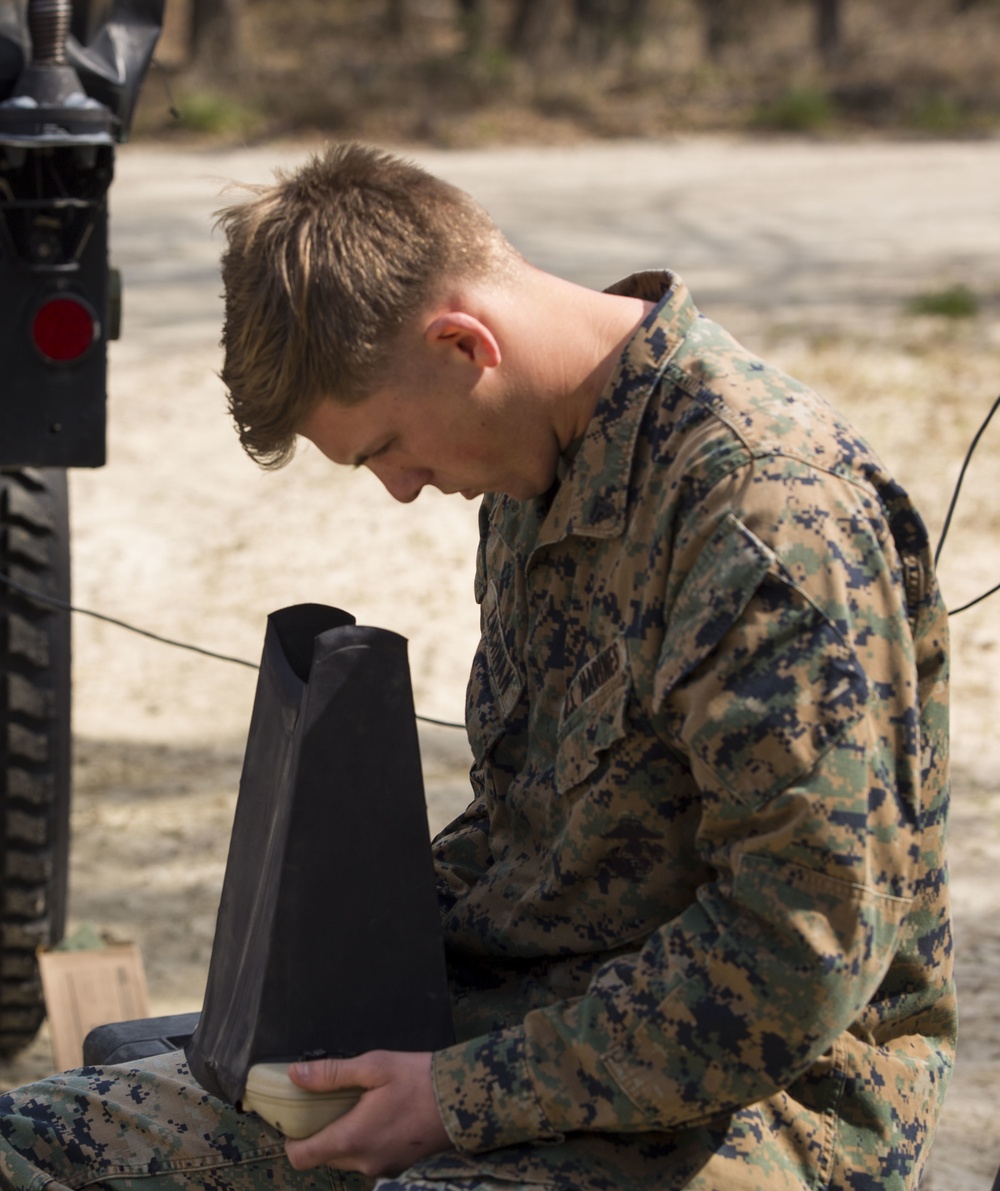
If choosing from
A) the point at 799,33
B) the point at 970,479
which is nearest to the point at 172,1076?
the point at 970,479

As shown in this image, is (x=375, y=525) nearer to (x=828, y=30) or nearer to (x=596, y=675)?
(x=596, y=675)

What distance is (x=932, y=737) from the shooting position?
1.78 meters

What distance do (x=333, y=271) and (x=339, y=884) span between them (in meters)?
0.61

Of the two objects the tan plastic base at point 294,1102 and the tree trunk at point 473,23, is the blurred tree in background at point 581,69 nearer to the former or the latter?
the tree trunk at point 473,23

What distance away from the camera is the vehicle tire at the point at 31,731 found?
3.35m

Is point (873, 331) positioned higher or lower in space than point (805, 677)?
lower

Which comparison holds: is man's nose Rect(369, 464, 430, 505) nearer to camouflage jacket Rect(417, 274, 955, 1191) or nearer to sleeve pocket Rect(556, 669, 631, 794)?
camouflage jacket Rect(417, 274, 955, 1191)

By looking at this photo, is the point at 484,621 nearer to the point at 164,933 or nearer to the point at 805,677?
the point at 805,677

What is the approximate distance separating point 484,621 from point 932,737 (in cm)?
56

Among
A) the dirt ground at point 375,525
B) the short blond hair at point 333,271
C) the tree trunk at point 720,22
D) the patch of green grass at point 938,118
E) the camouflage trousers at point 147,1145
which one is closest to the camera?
the short blond hair at point 333,271

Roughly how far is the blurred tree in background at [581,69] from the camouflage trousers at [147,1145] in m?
14.8

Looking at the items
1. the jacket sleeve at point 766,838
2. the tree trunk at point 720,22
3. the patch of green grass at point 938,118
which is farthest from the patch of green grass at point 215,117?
the jacket sleeve at point 766,838

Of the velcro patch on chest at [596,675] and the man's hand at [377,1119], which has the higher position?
the velcro patch on chest at [596,675]

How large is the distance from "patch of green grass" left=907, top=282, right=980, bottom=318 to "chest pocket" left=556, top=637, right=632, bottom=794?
806 cm
